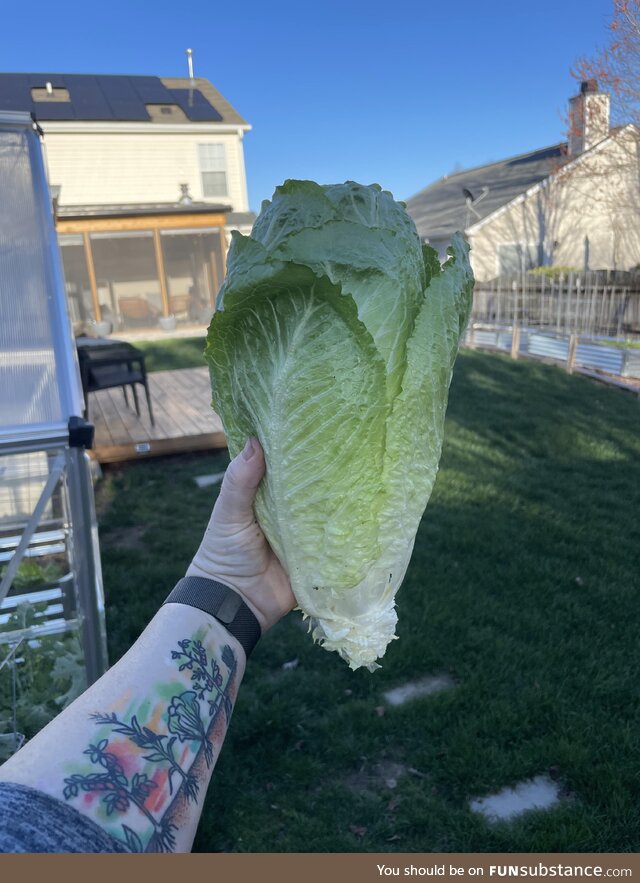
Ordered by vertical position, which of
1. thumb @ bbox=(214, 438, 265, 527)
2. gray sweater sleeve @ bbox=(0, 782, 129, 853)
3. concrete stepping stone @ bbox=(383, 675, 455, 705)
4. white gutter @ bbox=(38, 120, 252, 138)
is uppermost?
white gutter @ bbox=(38, 120, 252, 138)

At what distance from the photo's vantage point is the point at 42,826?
3.89 feet

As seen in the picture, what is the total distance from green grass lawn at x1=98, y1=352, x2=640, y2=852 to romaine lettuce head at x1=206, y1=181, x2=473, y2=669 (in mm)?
1710

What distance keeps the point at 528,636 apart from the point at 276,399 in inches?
136

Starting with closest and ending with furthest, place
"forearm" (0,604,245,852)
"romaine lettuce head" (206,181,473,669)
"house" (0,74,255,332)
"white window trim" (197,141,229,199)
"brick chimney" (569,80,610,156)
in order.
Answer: "forearm" (0,604,245,852) → "romaine lettuce head" (206,181,473,669) → "brick chimney" (569,80,610,156) → "house" (0,74,255,332) → "white window trim" (197,141,229,199)

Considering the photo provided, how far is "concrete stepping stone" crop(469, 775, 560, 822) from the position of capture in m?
3.03

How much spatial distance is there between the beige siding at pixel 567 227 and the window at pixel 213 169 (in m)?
11.2

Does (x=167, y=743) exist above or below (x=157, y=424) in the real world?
above

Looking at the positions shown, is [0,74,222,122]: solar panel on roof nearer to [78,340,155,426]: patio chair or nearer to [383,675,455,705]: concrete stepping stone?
[78,340,155,426]: patio chair

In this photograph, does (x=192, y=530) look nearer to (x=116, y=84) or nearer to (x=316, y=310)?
(x=316, y=310)

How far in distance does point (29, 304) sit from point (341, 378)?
337cm

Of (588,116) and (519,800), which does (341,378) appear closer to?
(519,800)

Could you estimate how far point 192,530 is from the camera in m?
6.49

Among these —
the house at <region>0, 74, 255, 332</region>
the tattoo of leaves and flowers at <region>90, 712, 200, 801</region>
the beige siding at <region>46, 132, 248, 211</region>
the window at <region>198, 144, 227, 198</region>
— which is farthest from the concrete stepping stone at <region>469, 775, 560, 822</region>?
the window at <region>198, 144, 227, 198</region>

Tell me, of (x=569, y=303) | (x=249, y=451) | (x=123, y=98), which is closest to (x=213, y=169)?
(x=123, y=98)
